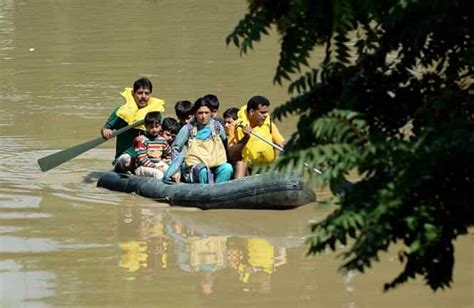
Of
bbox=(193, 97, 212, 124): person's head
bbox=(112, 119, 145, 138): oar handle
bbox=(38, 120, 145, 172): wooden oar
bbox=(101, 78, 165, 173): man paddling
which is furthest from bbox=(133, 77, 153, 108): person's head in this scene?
bbox=(193, 97, 212, 124): person's head

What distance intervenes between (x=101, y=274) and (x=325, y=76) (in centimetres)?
478

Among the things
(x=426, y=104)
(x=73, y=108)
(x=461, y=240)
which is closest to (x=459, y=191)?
(x=426, y=104)

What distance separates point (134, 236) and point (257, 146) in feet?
5.33

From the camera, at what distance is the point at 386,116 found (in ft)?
12.5

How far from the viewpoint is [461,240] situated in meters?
9.09

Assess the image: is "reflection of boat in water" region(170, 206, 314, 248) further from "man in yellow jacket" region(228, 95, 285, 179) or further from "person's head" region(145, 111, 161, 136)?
"person's head" region(145, 111, 161, 136)

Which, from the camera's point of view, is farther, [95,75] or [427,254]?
[95,75]

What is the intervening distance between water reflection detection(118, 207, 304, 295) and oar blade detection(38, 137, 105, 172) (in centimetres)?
156

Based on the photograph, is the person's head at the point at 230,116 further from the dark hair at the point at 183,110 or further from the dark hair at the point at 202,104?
the dark hair at the point at 202,104

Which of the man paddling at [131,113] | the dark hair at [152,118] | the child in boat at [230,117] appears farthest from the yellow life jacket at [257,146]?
the man paddling at [131,113]

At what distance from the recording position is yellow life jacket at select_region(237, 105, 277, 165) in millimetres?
10711

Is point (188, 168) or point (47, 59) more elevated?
point (47, 59)

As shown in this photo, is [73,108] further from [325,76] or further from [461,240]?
[325,76]

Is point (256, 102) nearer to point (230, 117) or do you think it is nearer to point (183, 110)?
point (230, 117)
